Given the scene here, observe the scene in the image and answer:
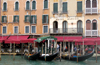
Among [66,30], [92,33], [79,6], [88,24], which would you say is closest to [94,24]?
[88,24]

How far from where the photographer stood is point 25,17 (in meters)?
28.4

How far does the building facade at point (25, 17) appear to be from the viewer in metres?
27.9

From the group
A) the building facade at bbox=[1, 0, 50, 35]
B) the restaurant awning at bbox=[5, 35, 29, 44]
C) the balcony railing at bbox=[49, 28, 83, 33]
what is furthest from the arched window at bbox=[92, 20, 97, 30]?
the restaurant awning at bbox=[5, 35, 29, 44]

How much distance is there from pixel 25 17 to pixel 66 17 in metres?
5.35

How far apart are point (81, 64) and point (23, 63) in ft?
17.2

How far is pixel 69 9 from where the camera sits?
1069 inches

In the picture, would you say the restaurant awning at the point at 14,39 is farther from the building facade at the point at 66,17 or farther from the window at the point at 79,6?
the window at the point at 79,6

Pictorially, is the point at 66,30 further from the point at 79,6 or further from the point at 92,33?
the point at 79,6

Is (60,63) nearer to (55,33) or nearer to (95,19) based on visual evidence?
(55,33)

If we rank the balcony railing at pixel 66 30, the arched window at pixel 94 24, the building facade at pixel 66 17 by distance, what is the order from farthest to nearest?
the building facade at pixel 66 17 → the balcony railing at pixel 66 30 → the arched window at pixel 94 24

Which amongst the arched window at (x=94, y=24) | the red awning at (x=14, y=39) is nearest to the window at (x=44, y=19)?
the red awning at (x=14, y=39)

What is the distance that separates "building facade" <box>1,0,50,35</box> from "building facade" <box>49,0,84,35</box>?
2.98ft

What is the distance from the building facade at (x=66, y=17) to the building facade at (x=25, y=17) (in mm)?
908

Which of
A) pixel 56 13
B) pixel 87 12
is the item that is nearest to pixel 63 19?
pixel 56 13
